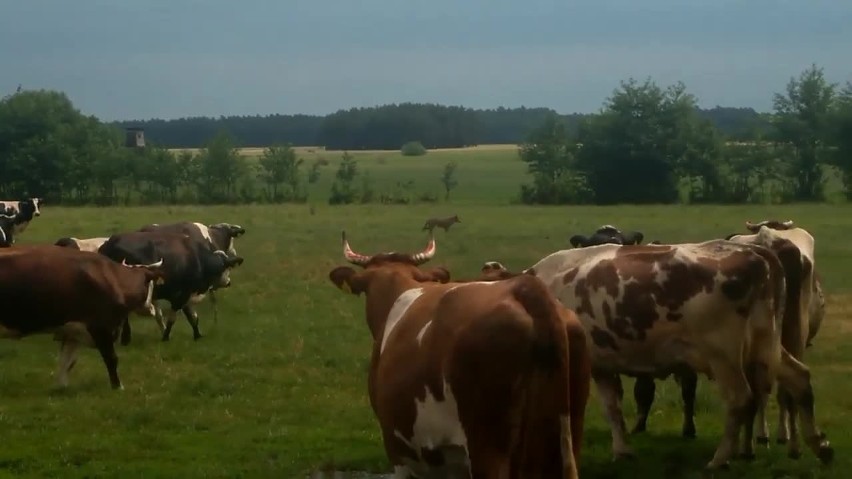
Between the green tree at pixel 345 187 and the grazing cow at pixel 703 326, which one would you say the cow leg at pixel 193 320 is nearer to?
the grazing cow at pixel 703 326

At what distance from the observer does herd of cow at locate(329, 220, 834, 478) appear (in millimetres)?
6145

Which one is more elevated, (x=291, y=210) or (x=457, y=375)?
(x=457, y=375)

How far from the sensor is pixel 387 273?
8727mm

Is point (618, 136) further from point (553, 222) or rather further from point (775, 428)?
point (775, 428)

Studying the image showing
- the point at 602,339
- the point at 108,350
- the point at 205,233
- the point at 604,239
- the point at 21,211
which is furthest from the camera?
the point at 21,211

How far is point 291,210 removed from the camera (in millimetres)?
55844

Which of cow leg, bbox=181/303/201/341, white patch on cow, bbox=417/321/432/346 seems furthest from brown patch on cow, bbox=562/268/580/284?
cow leg, bbox=181/303/201/341

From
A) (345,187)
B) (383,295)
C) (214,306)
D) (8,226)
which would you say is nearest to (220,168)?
(345,187)

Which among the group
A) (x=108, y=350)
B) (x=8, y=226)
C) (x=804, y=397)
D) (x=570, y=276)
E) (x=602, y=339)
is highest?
(x=570, y=276)

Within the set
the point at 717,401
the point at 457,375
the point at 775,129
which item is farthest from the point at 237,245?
the point at 775,129

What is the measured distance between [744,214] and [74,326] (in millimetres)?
39618

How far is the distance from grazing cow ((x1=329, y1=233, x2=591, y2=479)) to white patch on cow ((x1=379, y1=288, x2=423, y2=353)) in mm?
362

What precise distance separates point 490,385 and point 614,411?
15.0ft

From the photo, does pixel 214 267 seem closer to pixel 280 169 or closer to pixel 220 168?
pixel 220 168
